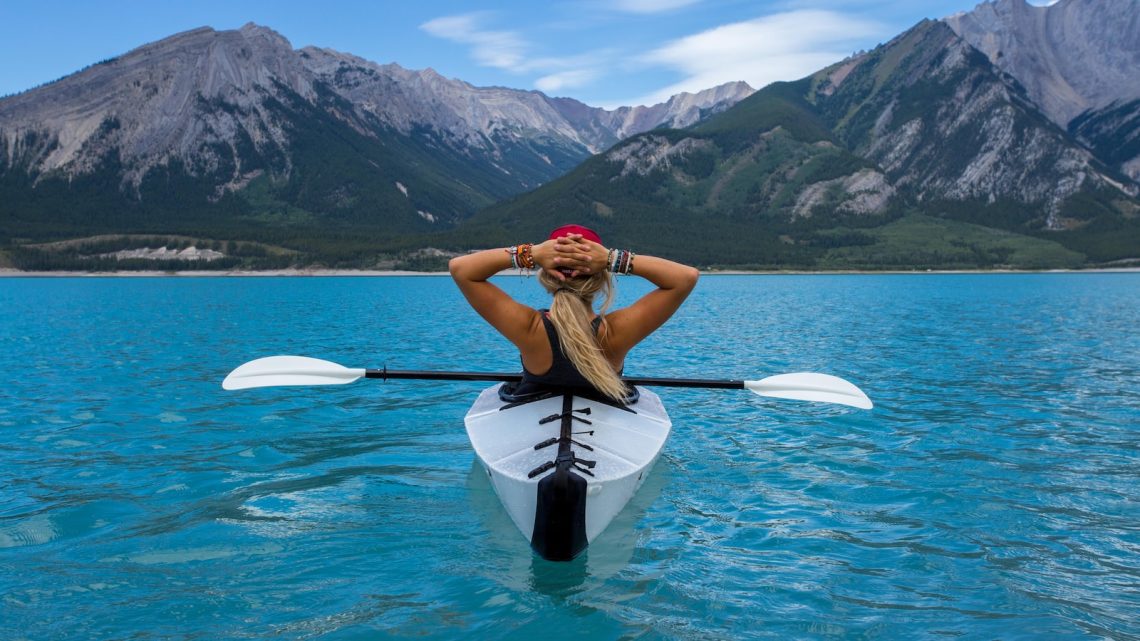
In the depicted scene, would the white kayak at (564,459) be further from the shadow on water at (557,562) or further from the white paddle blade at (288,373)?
the white paddle blade at (288,373)

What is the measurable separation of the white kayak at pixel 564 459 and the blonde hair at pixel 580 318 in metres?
0.65

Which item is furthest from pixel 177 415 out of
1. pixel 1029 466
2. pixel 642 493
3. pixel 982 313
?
pixel 982 313

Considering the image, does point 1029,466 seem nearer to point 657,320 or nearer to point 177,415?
point 657,320


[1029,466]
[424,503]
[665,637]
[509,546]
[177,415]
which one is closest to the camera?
[665,637]

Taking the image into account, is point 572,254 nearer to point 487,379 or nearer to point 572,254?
point 572,254

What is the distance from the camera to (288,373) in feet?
45.6

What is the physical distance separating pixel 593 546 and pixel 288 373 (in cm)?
714

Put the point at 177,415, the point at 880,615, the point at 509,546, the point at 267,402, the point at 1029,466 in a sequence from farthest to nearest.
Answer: the point at 267,402 < the point at 177,415 < the point at 1029,466 < the point at 509,546 < the point at 880,615

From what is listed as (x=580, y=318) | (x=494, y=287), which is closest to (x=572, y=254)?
(x=580, y=318)

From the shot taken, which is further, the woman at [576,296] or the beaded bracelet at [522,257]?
the beaded bracelet at [522,257]

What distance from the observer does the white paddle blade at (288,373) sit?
13.2 metres

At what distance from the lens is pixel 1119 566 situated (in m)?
9.17

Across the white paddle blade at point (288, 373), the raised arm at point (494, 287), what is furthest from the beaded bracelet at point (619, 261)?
the white paddle blade at point (288, 373)

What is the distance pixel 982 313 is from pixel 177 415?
60.5 m
